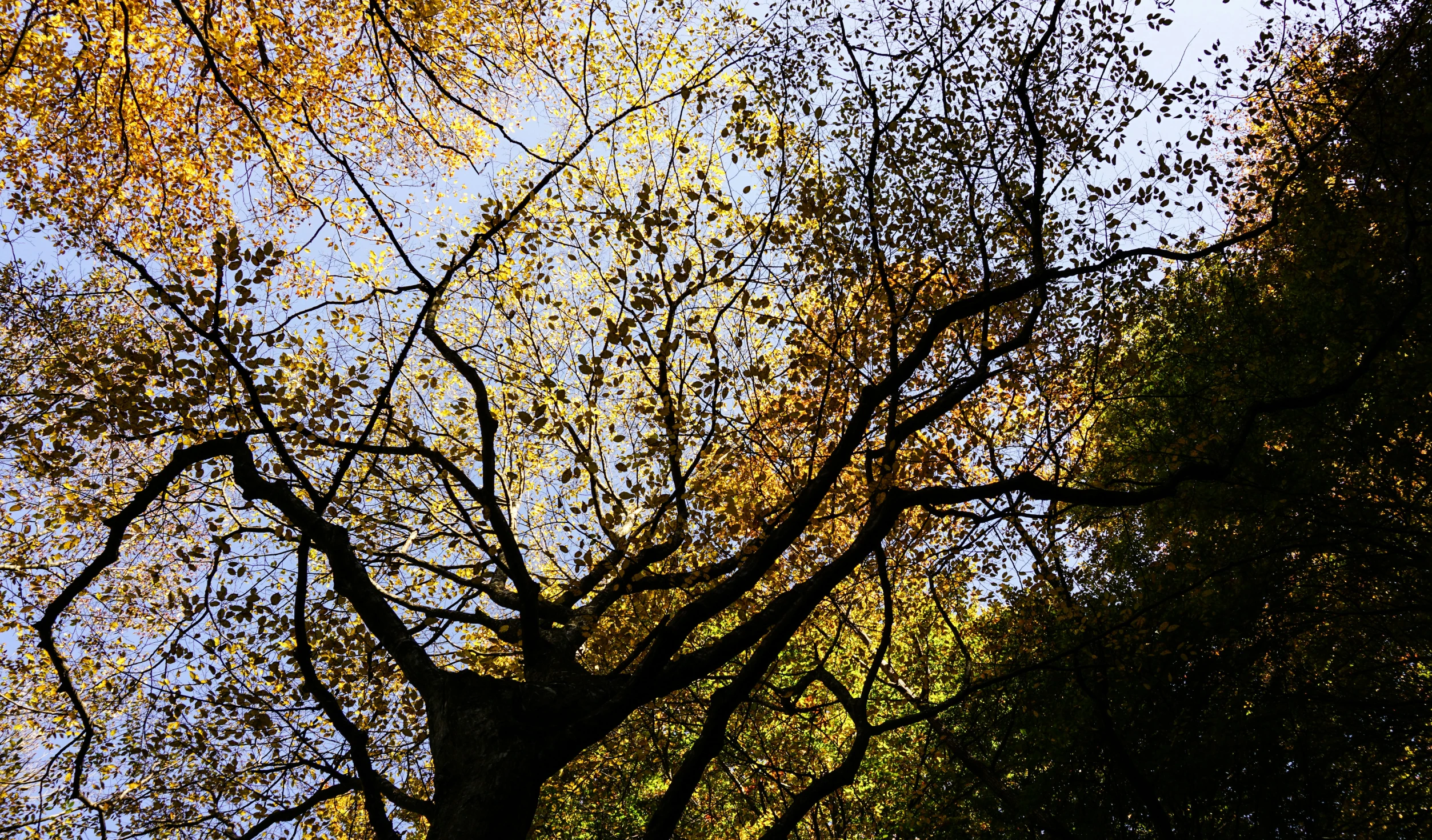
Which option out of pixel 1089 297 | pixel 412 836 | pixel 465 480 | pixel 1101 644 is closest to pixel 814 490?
pixel 465 480

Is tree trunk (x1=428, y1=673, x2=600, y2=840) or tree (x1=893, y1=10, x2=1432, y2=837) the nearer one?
tree trunk (x1=428, y1=673, x2=600, y2=840)

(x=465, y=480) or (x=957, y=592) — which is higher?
(x=957, y=592)

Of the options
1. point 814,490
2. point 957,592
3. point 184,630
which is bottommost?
point 814,490

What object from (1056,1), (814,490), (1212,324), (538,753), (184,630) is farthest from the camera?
(1212,324)

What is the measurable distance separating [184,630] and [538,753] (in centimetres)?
436

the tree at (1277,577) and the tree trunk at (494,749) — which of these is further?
the tree at (1277,577)

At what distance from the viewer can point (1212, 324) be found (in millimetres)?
14422

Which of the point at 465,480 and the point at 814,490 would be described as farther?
the point at 465,480

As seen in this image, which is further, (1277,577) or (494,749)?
(1277,577)

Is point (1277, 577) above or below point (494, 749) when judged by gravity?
above

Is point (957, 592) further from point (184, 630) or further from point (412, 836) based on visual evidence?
point (412, 836)

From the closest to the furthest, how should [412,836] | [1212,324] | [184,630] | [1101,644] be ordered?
[184,630]
[1101,644]
[1212,324]
[412,836]

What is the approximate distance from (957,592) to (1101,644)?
109 inches

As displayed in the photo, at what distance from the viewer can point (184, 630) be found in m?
7.57
